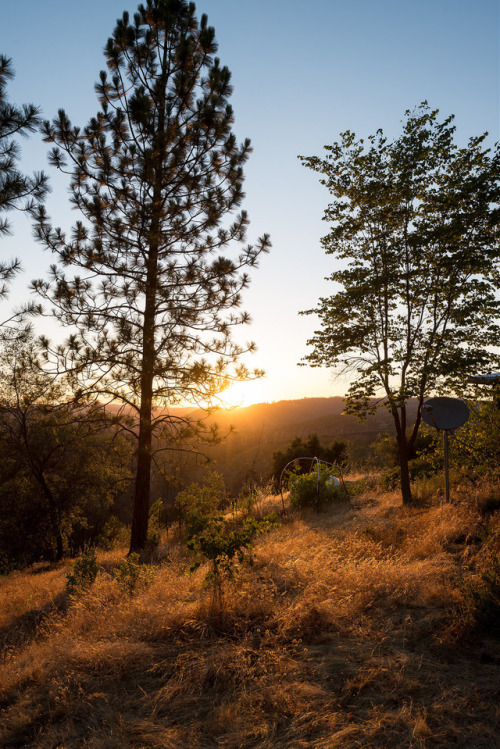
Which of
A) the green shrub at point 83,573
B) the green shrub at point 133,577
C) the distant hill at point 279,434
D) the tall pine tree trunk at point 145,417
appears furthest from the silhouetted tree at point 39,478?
the distant hill at point 279,434

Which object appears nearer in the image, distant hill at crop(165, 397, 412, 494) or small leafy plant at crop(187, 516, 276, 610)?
small leafy plant at crop(187, 516, 276, 610)

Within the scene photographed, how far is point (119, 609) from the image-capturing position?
475cm

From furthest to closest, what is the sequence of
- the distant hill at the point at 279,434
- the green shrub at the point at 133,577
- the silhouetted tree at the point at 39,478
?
the distant hill at the point at 279,434 → the silhouetted tree at the point at 39,478 → the green shrub at the point at 133,577

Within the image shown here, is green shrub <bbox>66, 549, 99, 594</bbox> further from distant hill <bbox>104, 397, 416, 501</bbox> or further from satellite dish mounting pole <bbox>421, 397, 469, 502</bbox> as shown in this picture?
distant hill <bbox>104, 397, 416, 501</bbox>

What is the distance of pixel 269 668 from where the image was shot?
3.49 meters

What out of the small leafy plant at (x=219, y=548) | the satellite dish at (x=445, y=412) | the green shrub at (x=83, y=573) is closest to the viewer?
the small leafy plant at (x=219, y=548)

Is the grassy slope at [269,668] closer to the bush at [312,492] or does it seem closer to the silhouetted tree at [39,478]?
the bush at [312,492]

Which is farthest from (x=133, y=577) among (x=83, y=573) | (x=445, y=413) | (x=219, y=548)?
(x=445, y=413)

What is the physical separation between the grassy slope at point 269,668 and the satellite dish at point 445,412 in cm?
460

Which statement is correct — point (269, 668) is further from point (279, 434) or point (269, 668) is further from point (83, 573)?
point (279, 434)

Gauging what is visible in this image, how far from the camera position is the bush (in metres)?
14.0

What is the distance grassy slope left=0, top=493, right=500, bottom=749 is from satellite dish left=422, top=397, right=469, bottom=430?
460cm

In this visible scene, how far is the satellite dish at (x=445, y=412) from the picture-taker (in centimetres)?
988

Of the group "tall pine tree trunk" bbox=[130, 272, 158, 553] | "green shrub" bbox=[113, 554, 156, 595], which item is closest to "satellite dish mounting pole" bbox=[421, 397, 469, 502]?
"tall pine tree trunk" bbox=[130, 272, 158, 553]
